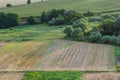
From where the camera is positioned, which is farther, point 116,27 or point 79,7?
point 79,7

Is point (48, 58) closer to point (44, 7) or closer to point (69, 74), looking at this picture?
point (69, 74)

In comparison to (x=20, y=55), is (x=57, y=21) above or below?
below

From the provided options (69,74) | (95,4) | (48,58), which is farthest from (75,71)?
(95,4)

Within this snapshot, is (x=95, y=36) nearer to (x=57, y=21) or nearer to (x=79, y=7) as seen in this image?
(x=57, y=21)

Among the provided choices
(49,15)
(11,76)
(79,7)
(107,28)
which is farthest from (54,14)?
(11,76)

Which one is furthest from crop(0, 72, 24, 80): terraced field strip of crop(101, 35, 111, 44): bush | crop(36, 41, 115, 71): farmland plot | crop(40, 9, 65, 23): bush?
crop(40, 9, 65, 23): bush

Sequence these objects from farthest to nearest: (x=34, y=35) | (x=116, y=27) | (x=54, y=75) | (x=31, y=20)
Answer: (x=31, y=20) → (x=34, y=35) → (x=116, y=27) → (x=54, y=75)

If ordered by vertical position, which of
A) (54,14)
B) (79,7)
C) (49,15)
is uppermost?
(54,14)
